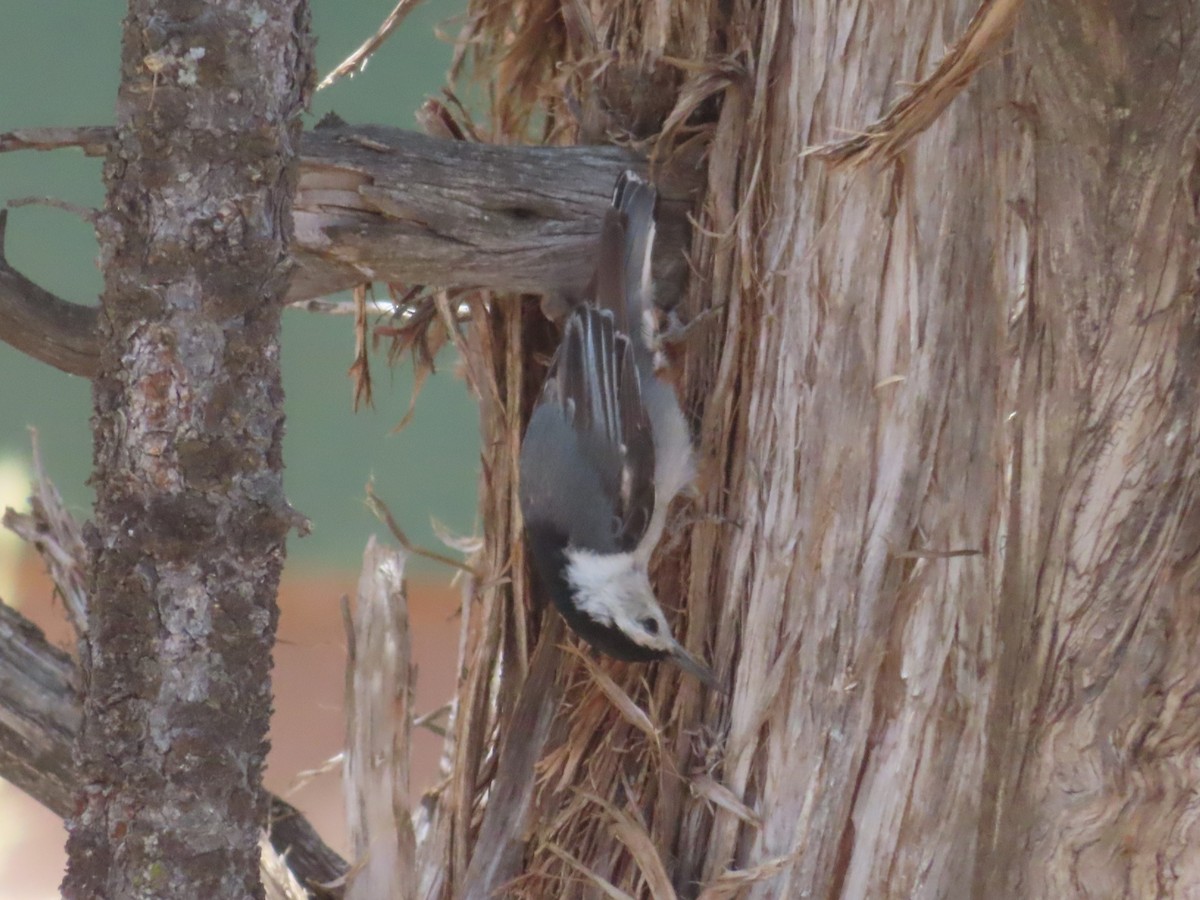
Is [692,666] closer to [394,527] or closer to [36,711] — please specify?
[394,527]

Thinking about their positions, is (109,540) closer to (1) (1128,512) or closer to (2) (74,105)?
(1) (1128,512)

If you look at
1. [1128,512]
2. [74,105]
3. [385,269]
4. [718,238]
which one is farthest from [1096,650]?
[74,105]

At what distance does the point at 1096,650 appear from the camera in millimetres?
1331

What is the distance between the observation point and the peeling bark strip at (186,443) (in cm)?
86

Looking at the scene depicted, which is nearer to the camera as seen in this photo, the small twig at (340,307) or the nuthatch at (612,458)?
the nuthatch at (612,458)

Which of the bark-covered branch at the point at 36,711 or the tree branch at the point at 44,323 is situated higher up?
the tree branch at the point at 44,323

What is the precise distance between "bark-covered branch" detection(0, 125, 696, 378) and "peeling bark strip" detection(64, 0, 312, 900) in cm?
41

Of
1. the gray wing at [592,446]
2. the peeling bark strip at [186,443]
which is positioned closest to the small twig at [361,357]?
the gray wing at [592,446]

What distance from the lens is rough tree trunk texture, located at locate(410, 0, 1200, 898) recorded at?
1.29 m

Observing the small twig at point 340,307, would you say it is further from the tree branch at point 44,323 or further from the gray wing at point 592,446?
the tree branch at point 44,323

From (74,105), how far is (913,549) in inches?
98.3

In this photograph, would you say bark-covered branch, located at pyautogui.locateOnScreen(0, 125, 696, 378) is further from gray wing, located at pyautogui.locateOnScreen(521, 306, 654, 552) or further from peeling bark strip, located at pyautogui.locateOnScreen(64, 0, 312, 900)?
peeling bark strip, located at pyautogui.locateOnScreen(64, 0, 312, 900)

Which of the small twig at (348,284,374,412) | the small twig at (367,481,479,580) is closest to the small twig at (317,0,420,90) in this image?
the small twig at (348,284,374,412)

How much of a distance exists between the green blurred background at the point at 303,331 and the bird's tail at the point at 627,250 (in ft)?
4.54
